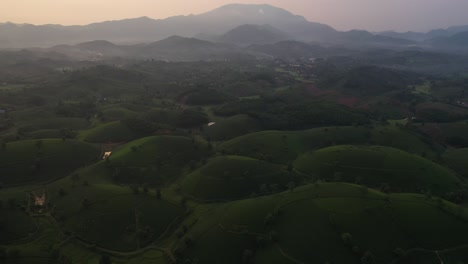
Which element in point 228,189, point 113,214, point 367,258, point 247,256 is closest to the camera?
point 367,258

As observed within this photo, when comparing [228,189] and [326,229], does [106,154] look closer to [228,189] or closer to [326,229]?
[228,189]

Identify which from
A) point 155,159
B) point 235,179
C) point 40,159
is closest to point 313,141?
point 235,179

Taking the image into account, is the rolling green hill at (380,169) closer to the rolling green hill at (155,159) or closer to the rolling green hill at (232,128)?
the rolling green hill at (155,159)

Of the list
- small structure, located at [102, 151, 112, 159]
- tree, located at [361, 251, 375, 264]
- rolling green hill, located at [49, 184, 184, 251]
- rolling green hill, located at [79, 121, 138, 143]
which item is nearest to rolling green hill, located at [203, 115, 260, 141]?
rolling green hill, located at [79, 121, 138, 143]

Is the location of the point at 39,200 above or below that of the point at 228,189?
below

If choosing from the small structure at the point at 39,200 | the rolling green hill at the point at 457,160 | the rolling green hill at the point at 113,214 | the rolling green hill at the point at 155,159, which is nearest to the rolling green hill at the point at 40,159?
the small structure at the point at 39,200

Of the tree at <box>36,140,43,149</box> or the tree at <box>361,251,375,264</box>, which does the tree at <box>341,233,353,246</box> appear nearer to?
→ the tree at <box>361,251,375,264</box>

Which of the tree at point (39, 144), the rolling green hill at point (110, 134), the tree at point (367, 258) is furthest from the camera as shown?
the rolling green hill at point (110, 134)

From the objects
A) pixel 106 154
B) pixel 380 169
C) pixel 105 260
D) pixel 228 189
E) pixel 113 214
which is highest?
pixel 380 169

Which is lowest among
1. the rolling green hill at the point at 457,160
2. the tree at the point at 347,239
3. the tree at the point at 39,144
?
the rolling green hill at the point at 457,160

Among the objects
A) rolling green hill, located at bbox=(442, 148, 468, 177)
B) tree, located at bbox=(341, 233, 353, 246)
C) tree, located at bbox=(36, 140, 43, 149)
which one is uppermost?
tree, located at bbox=(36, 140, 43, 149)
